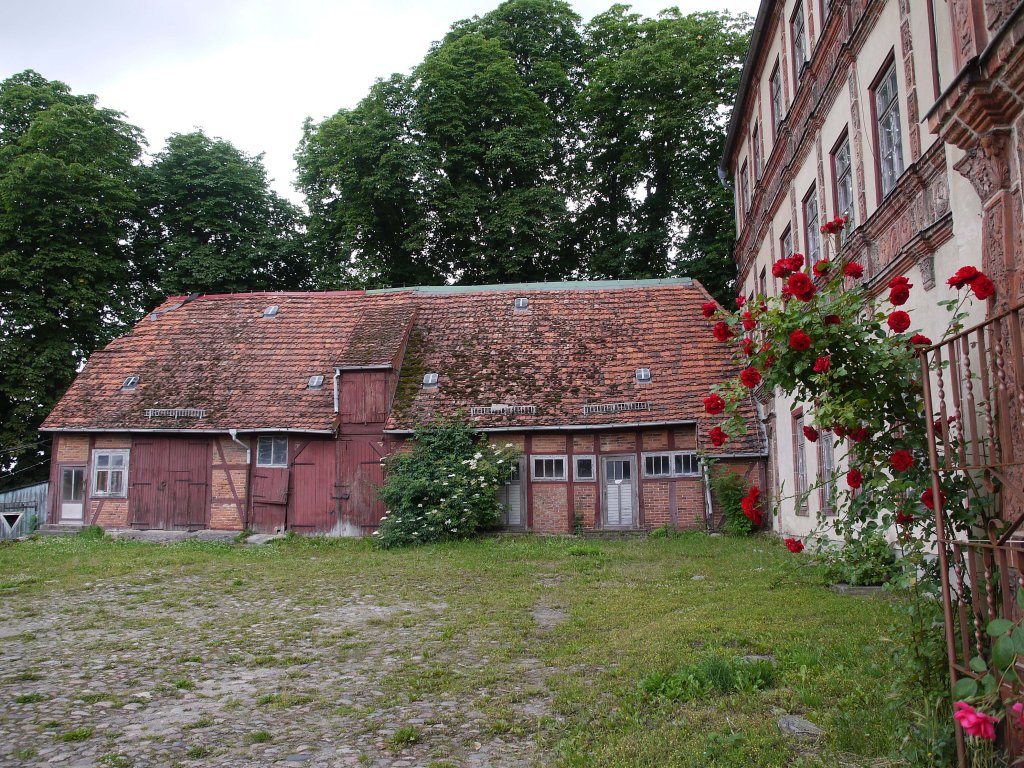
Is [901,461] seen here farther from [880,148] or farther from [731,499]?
[731,499]

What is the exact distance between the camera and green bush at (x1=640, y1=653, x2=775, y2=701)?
5.52 meters

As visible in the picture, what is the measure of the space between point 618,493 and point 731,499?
2640 millimetres

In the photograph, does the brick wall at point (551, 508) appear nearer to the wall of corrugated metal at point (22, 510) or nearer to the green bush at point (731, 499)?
the green bush at point (731, 499)

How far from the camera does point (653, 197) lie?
91.4 ft

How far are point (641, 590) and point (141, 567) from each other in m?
9.30

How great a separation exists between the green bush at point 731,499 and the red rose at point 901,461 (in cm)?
1305

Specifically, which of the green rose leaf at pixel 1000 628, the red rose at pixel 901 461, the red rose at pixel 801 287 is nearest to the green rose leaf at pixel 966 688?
the green rose leaf at pixel 1000 628

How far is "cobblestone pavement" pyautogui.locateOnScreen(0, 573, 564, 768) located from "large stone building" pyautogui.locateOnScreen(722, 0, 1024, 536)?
2737 mm

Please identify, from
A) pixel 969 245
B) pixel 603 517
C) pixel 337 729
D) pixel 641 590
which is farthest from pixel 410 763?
pixel 603 517

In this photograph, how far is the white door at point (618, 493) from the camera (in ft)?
60.1

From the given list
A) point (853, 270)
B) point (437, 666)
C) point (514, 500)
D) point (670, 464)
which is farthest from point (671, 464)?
point (853, 270)

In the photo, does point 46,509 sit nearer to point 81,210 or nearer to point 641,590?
point 81,210

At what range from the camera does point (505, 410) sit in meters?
18.8

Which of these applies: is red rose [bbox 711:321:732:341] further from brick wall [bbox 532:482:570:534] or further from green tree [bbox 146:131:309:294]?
green tree [bbox 146:131:309:294]
